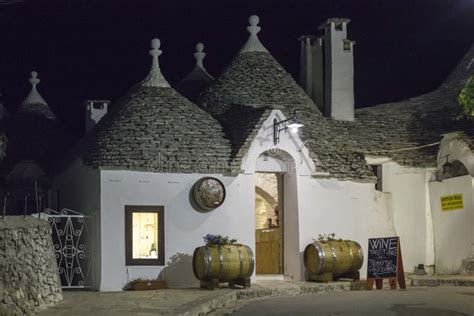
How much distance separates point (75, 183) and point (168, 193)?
373 cm

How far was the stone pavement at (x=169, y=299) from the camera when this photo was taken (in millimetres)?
14688

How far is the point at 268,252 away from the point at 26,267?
1116 centimetres

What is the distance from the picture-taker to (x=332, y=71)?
26.8m

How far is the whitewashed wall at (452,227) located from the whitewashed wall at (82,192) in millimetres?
10057

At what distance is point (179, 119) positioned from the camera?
22.0 m

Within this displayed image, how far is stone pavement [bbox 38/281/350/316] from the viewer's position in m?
14.7

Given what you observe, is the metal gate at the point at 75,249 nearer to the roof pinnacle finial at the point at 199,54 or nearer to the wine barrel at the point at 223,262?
the wine barrel at the point at 223,262

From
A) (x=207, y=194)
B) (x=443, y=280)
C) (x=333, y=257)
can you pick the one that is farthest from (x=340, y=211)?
(x=207, y=194)

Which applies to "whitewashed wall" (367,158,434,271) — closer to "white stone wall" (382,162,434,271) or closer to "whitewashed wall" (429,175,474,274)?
"white stone wall" (382,162,434,271)

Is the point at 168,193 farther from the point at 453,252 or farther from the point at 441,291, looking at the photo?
the point at 453,252

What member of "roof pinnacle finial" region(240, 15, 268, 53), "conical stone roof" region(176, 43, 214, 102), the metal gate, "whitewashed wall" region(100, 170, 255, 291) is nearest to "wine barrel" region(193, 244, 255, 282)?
"whitewashed wall" region(100, 170, 255, 291)

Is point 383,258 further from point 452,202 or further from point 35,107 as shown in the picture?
point 35,107

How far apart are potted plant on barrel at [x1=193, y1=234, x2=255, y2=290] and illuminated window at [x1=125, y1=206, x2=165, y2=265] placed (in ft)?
4.09

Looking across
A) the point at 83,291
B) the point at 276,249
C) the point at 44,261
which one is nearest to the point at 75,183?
the point at 83,291
